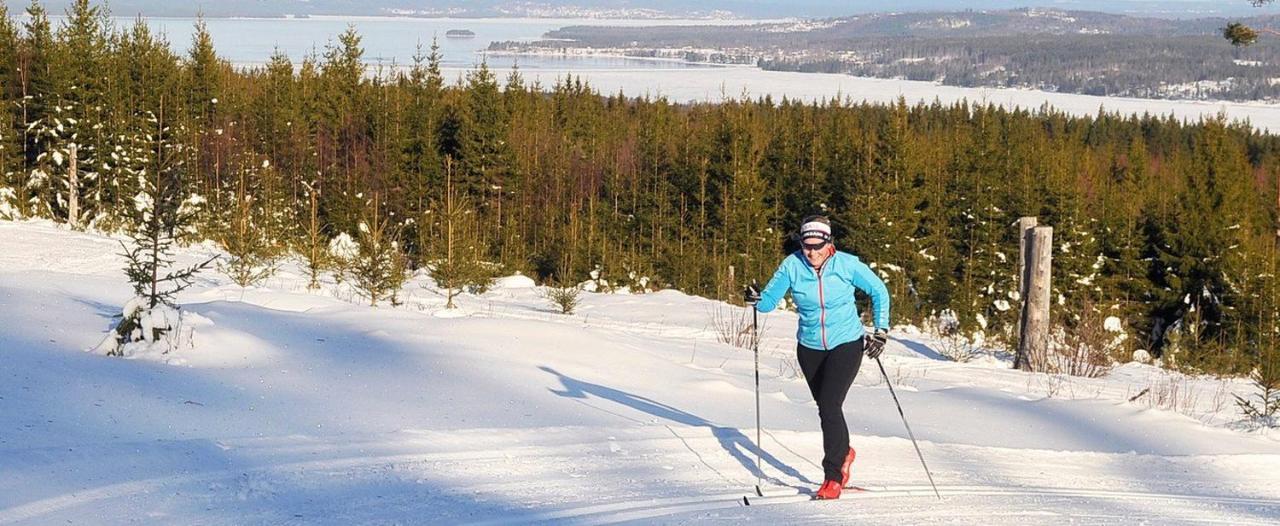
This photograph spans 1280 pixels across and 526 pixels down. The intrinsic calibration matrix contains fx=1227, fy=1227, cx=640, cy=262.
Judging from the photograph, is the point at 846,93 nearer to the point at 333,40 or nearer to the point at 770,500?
the point at 333,40

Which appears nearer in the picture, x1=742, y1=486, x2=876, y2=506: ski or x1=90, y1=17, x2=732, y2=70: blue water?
x1=742, y1=486, x2=876, y2=506: ski

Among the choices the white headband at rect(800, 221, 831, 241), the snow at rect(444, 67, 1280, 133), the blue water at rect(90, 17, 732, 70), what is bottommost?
the white headband at rect(800, 221, 831, 241)

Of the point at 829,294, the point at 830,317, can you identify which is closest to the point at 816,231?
the point at 829,294

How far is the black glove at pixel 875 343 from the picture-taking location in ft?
24.3

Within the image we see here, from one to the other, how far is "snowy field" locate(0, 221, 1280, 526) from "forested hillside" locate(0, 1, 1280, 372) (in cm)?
1672

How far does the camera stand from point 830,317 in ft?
24.2

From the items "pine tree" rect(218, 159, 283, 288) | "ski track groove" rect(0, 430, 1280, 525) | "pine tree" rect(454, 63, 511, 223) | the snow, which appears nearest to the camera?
"ski track groove" rect(0, 430, 1280, 525)

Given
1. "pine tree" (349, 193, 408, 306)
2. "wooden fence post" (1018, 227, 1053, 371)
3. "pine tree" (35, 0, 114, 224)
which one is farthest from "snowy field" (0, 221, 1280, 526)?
"pine tree" (35, 0, 114, 224)

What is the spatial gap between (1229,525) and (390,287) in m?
11.4

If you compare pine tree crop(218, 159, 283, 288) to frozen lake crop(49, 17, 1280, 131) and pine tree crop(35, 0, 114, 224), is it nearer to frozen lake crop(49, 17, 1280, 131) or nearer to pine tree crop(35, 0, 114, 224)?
pine tree crop(35, 0, 114, 224)

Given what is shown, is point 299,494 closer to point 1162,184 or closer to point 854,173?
point 854,173

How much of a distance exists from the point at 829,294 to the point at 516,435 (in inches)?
92.1

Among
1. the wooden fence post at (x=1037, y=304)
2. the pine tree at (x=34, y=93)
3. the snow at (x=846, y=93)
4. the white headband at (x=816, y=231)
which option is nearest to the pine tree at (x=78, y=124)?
the pine tree at (x=34, y=93)

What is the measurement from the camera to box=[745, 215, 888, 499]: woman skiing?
7.34 metres
